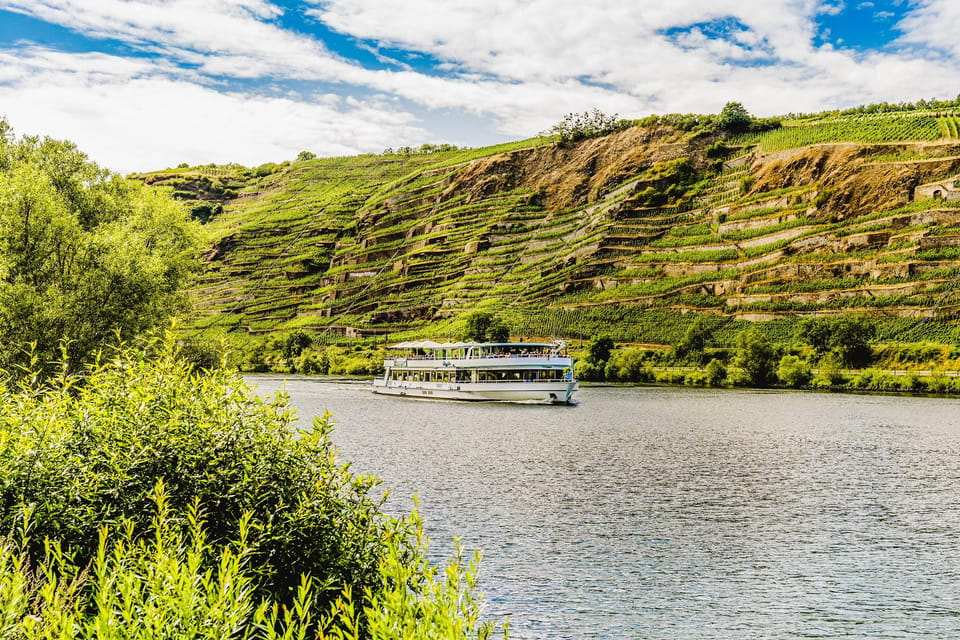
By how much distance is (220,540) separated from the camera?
36.6 feet

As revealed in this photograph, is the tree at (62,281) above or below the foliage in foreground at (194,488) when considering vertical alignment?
above

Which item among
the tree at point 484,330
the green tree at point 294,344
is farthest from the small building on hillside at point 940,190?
the green tree at point 294,344

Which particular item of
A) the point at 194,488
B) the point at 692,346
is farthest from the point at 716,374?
the point at 194,488

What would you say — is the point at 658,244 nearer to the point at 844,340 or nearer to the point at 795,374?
the point at 844,340

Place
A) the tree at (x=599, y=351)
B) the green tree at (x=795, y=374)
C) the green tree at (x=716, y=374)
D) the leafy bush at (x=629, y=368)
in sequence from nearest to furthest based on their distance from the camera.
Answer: the green tree at (x=795, y=374) < the green tree at (x=716, y=374) < the leafy bush at (x=629, y=368) < the tree at (x=599, y=351)

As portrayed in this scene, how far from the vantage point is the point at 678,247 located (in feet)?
493

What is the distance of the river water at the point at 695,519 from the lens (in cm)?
1831

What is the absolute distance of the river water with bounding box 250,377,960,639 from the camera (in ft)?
60.1

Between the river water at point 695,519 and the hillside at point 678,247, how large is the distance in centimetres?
6987

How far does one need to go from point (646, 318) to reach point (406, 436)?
93.9m

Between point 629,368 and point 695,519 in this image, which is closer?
point 695,519

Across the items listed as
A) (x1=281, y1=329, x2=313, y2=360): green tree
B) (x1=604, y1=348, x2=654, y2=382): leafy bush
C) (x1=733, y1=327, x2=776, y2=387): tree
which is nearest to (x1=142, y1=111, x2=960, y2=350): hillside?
(x1=281, y1=329, x2=313, y2=360): green tree

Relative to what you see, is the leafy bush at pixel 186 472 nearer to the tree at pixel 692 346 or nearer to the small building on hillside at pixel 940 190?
the tree at pixel 692 346

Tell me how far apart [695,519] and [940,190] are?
123 meters
